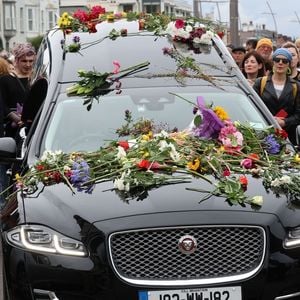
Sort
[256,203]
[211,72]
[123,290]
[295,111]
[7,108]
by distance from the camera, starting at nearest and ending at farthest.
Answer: [123,290], [256,203], [211,72], [295,111], [7,108]

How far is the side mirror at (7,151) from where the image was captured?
17.8 feet

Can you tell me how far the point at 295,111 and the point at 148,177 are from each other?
12.9 feet

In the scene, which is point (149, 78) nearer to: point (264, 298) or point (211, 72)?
point (211, 72)

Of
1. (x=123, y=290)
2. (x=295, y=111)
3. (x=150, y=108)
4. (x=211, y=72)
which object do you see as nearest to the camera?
(x=123, y=290)

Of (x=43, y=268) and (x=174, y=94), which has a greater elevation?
(x=174, y=94)

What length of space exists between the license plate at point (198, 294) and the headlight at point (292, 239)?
36cm

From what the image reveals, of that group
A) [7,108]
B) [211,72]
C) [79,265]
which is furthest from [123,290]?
[7,108]

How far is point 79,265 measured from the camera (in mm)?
4066

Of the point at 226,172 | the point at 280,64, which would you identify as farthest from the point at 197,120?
the point at 280,64

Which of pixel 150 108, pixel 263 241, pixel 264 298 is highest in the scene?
pixel 150 108

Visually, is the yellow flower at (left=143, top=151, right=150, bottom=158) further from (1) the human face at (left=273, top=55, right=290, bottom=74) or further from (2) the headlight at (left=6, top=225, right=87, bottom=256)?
(1) the human face at (left=273, top=55, right=290, bottom=74)

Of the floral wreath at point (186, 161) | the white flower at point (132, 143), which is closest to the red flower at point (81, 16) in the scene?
the floral wreath at point (186, 161)

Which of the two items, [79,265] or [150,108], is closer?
[79,265]

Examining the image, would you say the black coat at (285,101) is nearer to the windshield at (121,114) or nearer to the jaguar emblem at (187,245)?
the windshield at (121,114)
